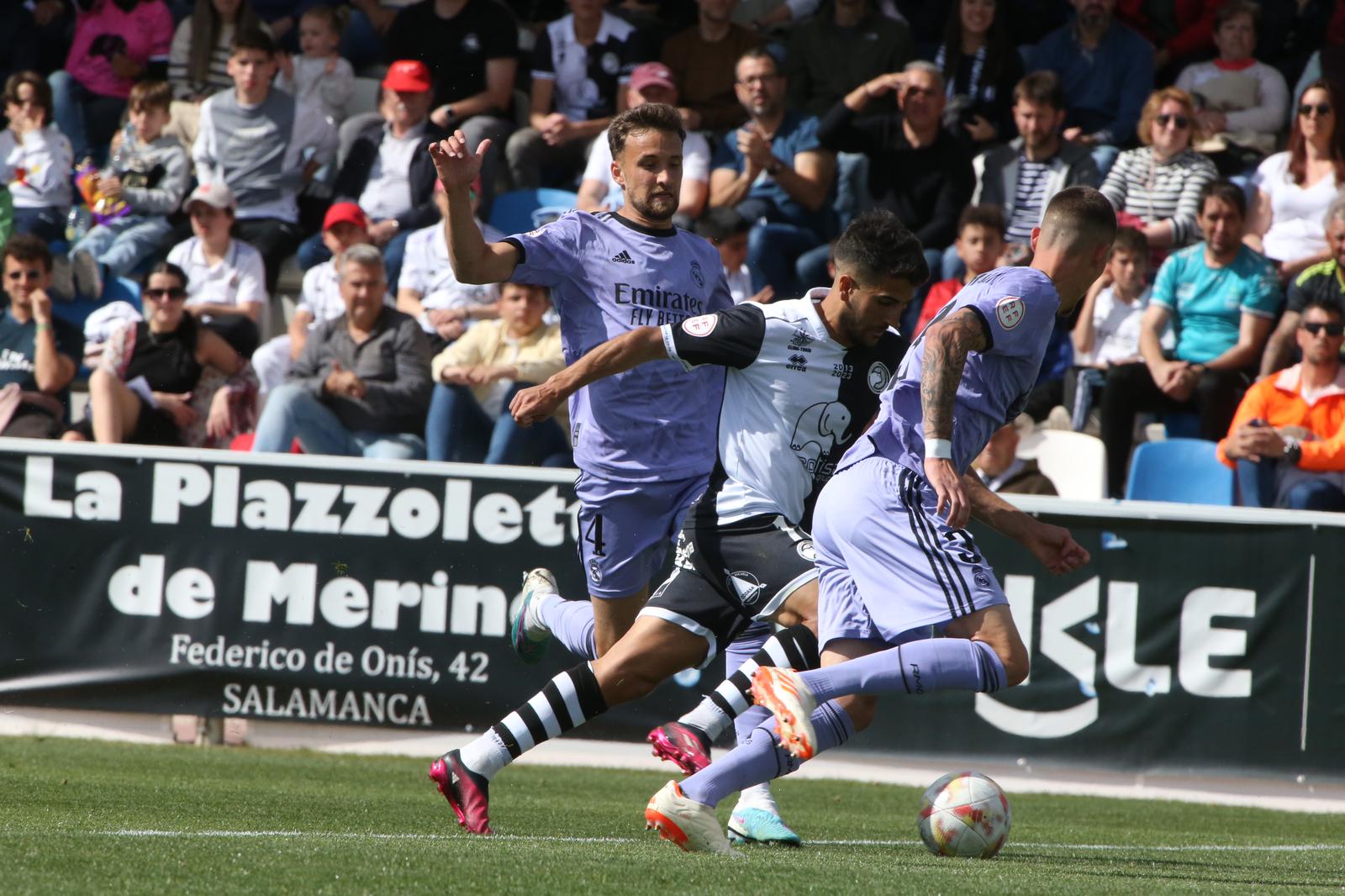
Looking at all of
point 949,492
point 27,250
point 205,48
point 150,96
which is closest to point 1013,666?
point 949,492

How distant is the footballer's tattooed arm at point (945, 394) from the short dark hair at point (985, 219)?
596cm

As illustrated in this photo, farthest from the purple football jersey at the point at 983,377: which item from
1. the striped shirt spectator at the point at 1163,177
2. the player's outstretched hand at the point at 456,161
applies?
the striped shirt spectator at the point at 1163,177

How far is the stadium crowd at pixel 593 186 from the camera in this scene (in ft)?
34.4

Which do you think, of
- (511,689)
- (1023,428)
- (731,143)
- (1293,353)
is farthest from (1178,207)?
(511,689)

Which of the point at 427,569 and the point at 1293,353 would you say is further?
the point at 1293,353

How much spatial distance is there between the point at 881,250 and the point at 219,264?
813cm

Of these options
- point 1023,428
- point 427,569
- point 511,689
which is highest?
point 1023,428

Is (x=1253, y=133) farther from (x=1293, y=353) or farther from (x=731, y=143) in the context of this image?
Answer: (x=731, y=143)

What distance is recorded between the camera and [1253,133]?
40.9 ft

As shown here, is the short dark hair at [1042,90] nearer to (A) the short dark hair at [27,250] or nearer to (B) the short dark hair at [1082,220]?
(B) the short dark hair at [1082,220]

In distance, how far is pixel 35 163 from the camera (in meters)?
13.4

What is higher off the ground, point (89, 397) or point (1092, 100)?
point (1092, 100)

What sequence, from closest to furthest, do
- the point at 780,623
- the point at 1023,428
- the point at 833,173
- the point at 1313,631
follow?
the point at 780,623
the point at 1313,631
the point at 1023,428
the point at 833,173

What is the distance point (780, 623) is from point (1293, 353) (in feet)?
20.5
